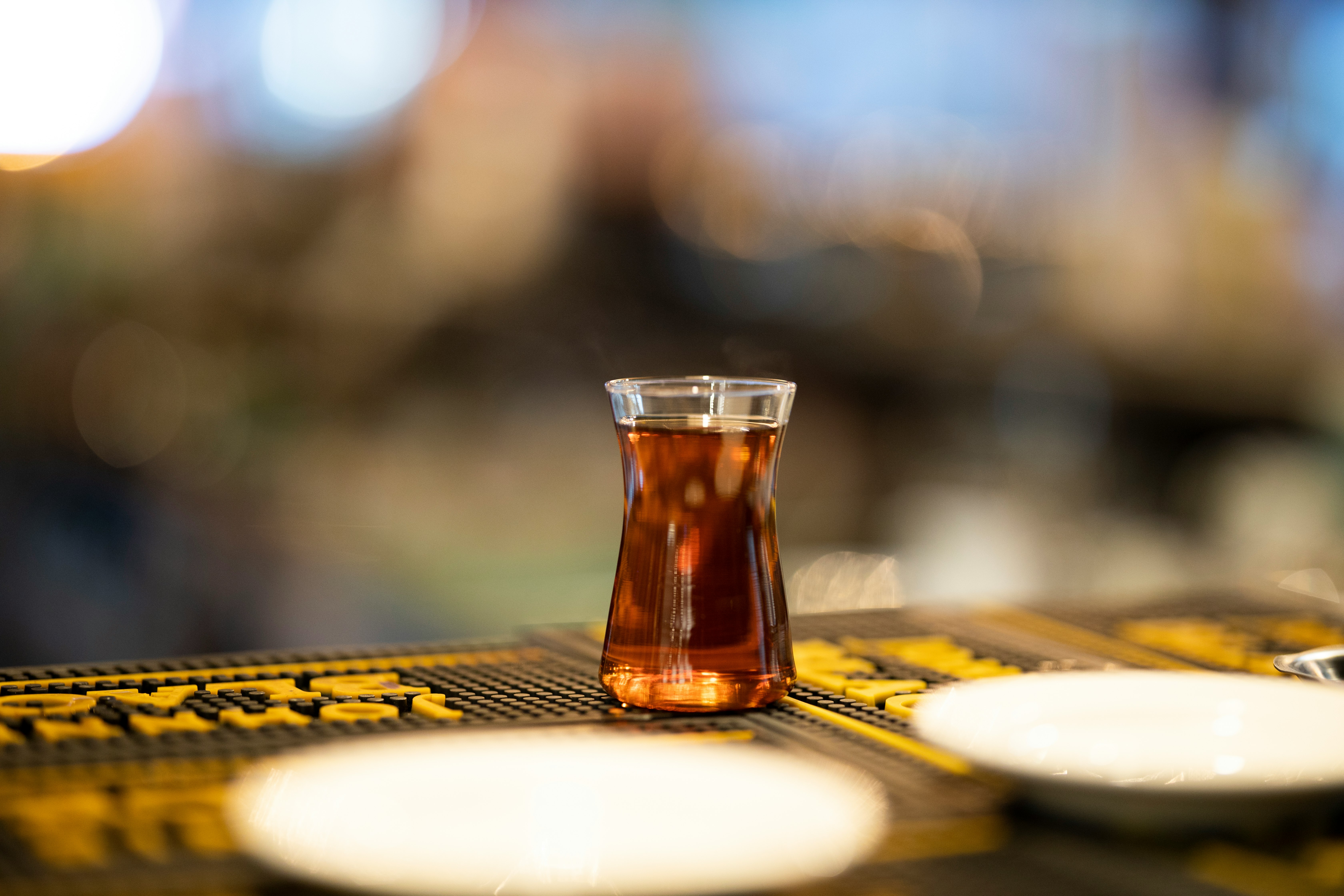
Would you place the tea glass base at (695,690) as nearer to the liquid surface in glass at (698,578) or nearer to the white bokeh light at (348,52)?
→ the liquid surface in glass at (698,578)

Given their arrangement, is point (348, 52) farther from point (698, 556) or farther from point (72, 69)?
point (698, 556)

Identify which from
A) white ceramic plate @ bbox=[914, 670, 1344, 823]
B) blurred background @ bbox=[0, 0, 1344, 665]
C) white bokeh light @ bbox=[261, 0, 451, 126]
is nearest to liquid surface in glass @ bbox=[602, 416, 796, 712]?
white ceramic plate @ bbox=[914, 670, 1344, 823]

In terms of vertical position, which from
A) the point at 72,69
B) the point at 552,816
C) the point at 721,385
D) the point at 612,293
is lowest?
the point at 552,816

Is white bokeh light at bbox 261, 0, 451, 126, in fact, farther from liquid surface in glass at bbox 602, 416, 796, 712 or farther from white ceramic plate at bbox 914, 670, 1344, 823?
white ceramic plate at bbox 914, 670, 1344, 823

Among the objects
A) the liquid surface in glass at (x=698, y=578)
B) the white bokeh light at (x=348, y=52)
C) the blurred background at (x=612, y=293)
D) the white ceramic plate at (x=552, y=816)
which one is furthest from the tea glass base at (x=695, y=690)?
the white bokeh light at (x=348, y=52)

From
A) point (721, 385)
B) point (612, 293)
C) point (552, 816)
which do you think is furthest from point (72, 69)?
point (552, 816)

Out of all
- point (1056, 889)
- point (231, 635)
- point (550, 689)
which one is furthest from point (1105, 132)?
point (1056, 889)
